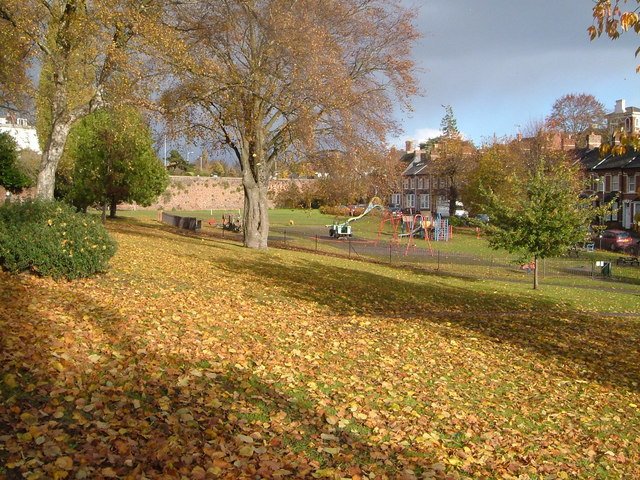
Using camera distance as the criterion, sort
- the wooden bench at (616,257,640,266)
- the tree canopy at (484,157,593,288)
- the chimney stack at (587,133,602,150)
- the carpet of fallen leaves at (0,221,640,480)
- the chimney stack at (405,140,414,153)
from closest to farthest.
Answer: the carpet of fallen leaves at (0,221,640,480) → the tree canopy at (484,157,593,288) → the wooden bench at (616,257,640,266) → the chimney stack at (587,133,602,150) → the chimney stack at (405,140,414,153)

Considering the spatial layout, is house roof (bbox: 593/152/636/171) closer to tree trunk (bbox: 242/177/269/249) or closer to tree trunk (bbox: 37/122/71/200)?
tree trunk (bbox: 242/177/269/249)

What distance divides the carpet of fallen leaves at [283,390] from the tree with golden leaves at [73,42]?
469 cm

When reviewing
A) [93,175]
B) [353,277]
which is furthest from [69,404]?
[93,175]

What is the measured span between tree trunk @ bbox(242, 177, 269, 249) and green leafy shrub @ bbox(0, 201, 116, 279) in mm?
14271

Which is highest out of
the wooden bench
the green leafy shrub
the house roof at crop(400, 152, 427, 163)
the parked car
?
the house roof at crop(400, 152, 427, 163)

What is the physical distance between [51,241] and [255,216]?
1562 centimetres

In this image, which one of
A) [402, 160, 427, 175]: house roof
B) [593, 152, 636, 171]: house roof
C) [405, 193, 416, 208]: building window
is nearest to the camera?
[593, 152, 636, 171]: house roof

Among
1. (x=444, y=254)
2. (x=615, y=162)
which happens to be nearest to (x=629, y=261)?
(x=444, y=254)

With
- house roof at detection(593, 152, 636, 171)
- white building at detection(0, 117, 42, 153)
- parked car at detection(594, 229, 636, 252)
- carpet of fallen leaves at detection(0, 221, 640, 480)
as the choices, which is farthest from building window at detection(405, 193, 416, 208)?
carpet of fallen leaves at detection(0, 221, 640, 480)

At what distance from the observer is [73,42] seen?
49.9 feet

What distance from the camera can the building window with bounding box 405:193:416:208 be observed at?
320 ft

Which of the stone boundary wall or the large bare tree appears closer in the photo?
the large bare tree

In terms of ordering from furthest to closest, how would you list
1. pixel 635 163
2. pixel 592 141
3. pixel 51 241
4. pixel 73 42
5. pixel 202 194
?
pixel 202 194, pixel 592 141, pixel 635 163, pixel 73 42, pixel 51 241

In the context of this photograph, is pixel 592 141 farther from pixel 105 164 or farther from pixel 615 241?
pixel 105 164
